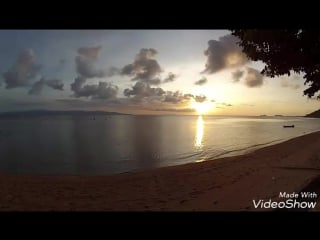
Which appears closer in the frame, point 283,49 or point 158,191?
point 283,49

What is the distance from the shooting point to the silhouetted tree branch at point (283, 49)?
5.59 m

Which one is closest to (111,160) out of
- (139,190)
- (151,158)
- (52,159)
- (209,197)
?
(151,158)

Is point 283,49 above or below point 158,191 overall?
above

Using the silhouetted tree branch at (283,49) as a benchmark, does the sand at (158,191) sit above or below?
below

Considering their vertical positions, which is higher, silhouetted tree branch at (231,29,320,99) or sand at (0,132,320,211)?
silhouetted tree branch at (231,29,320,99)

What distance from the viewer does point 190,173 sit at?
37.7ft

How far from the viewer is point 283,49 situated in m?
6.11

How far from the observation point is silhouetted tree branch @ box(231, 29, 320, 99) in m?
5.59
